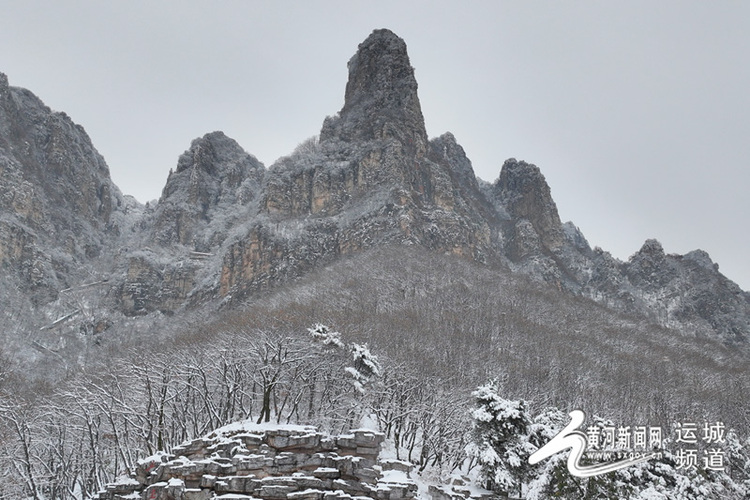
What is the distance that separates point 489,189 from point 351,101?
184 feet

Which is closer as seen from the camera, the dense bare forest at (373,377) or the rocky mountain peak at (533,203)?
the dense bare forest at (373,377)

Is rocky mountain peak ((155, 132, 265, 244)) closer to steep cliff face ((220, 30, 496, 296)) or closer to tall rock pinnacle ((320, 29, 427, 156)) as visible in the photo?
steep cliff face ((220, 30, 496, 296))

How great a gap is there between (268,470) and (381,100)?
119 m

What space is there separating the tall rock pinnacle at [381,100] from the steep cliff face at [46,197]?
61669 mm

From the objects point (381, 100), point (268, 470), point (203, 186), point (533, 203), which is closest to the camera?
point (268, 470)

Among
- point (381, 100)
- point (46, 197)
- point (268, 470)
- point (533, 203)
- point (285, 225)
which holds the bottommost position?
point (268, 470)

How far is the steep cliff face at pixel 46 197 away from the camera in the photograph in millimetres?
104938

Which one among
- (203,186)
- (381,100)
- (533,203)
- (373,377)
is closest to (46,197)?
(203,186)

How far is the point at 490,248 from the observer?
4877 inches

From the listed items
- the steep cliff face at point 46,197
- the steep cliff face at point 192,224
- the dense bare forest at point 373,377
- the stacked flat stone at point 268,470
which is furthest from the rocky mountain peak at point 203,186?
the stacked flat stone at point 268,470

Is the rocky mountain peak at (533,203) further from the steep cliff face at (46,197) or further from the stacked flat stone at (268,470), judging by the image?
the stacked flat stone at (268,470)

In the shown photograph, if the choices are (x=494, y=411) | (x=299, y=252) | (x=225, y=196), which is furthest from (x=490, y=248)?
(x=494, y=411)

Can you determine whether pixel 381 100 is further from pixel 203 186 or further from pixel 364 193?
pixel 203 186

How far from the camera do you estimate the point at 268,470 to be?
59.4ft
